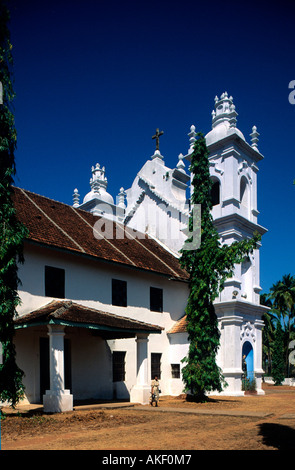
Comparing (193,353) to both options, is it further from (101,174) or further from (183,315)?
(101,174)

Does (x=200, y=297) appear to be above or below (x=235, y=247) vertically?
below

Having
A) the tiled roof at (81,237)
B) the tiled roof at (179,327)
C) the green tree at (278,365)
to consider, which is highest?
the tiled roof at (81,237)

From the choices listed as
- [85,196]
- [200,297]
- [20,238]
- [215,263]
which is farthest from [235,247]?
[85,196]

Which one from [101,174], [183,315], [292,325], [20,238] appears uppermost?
[101,174]

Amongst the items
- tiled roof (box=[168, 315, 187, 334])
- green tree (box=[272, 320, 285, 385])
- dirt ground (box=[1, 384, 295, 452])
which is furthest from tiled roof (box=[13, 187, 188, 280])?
green tree (box=[272, 320, 285, 385])

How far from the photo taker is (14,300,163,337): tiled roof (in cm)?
1580

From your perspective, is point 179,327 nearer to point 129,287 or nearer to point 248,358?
point 129,287

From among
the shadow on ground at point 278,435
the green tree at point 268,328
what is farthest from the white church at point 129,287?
the green tree at point 268,328

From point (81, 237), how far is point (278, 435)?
45.8 feet

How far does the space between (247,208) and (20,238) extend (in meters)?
19.0

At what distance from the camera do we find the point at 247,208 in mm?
29750

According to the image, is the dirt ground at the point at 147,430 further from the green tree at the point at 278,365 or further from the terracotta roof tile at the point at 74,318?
the green tree at the point at 278,365

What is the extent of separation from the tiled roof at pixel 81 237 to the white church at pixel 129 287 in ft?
0.29

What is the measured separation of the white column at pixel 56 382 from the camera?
1528 cm
